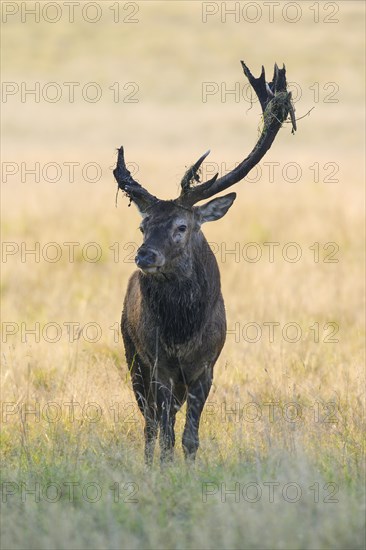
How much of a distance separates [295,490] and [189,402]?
1.99 metres

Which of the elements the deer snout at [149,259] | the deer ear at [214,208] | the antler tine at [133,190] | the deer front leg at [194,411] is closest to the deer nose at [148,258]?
the deer snout at [149,259]

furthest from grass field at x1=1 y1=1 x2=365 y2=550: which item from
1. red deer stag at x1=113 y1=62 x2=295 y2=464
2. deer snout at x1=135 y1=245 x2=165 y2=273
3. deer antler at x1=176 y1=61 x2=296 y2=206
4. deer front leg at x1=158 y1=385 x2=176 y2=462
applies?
deer antler at x1=176 y1=61 x2=296 y2=206

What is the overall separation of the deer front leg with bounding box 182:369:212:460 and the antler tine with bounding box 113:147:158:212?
137cm

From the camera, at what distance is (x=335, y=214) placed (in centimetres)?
1869

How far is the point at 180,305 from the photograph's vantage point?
8180 millimetres

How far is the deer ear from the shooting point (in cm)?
858

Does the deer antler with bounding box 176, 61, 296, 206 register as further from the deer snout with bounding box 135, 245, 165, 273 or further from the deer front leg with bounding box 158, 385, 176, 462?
the deer front leg with bounding box 158, 385, 176, 462

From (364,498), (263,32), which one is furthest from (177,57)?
(364,498)

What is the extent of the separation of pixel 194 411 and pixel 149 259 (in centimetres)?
122

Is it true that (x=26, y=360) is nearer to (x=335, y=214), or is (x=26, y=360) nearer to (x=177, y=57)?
(x=335, y=214)

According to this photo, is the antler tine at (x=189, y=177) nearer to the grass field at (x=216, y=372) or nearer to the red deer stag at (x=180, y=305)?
the red deer stag at (x=180, y=305)

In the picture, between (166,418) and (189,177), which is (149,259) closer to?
(189,177)

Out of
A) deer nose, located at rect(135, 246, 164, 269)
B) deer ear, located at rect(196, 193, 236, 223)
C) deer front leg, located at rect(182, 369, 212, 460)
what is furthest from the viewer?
deer ear, located at rect(196, 193, 236, 223)

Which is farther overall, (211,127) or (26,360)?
(211,127)
